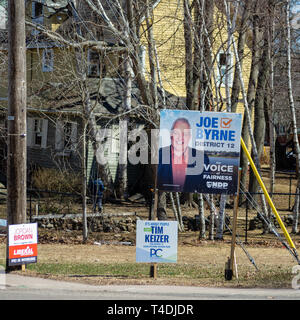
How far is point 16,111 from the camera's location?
1026cm

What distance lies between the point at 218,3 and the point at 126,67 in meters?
4.35

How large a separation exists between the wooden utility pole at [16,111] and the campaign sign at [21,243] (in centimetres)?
25

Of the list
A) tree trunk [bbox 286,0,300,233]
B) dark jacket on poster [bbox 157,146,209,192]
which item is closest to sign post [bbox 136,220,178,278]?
dark jacket on poster [bbox 157,146,209,192]

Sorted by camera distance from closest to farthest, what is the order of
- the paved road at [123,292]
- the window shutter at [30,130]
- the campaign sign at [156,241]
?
1. the paved road at [123,292]
2. the campaign sign at [156,241]
3. the window shutter at [30,130]

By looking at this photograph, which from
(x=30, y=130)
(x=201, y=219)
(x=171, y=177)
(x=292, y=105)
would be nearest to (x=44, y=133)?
(x=30, y=130)

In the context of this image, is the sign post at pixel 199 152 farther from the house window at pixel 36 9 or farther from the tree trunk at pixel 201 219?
the house window at pixel 36 9

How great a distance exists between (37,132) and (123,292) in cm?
1788

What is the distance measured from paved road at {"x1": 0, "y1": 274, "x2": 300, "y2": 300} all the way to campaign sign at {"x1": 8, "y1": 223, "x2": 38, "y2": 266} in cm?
76

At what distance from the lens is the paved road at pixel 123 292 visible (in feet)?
27.8

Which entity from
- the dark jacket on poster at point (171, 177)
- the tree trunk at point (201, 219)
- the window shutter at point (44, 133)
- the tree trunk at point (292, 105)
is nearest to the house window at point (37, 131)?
the window shutter at point (44, 133)

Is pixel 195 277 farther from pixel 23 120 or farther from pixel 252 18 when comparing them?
pixel 252 18

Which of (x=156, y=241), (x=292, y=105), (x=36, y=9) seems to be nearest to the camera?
(x=156, y=241)

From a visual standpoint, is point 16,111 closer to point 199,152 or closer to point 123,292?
point 199,152

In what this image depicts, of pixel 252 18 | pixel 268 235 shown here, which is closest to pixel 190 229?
pixel 268 235
